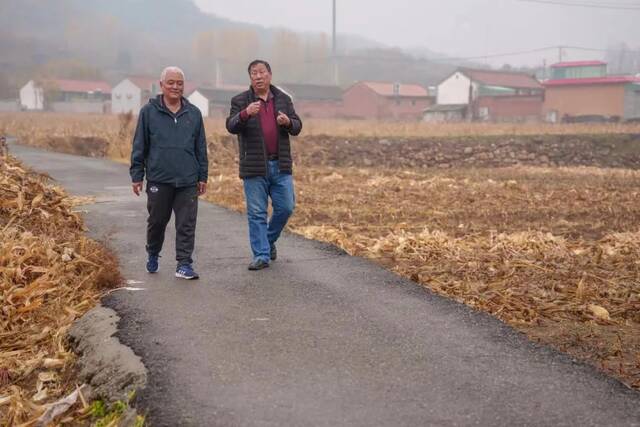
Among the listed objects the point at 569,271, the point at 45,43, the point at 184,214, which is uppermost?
the point at 45,43

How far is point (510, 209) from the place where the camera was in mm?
14109

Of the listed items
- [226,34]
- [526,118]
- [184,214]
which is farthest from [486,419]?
[226,34]

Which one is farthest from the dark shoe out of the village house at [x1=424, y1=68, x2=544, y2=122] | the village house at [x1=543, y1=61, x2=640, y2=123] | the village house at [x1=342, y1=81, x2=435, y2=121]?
the village house at [x1=342, y1=81, x2=435, y2=121]

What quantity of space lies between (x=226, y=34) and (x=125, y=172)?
174m

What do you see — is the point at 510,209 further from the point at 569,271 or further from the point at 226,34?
the point at 226,34

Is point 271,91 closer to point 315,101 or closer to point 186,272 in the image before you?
point 186,272

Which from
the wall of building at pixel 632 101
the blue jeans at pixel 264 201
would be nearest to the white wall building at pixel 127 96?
the wall of building at pixel 632 101

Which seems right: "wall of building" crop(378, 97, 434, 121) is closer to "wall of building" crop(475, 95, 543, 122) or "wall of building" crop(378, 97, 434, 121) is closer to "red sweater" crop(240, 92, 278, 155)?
"wall of building" crop(475, 95, 543, 122)

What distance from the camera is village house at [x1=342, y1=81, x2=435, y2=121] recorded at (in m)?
84.4

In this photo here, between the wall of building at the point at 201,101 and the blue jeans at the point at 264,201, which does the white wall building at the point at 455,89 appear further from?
the blue jeans at the point at 264,201

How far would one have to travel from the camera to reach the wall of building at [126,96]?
9988cm

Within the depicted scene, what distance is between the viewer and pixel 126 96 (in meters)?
100

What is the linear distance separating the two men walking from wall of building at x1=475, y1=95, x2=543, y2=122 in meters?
62.3

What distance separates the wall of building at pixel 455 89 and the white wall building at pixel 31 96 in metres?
56.4
